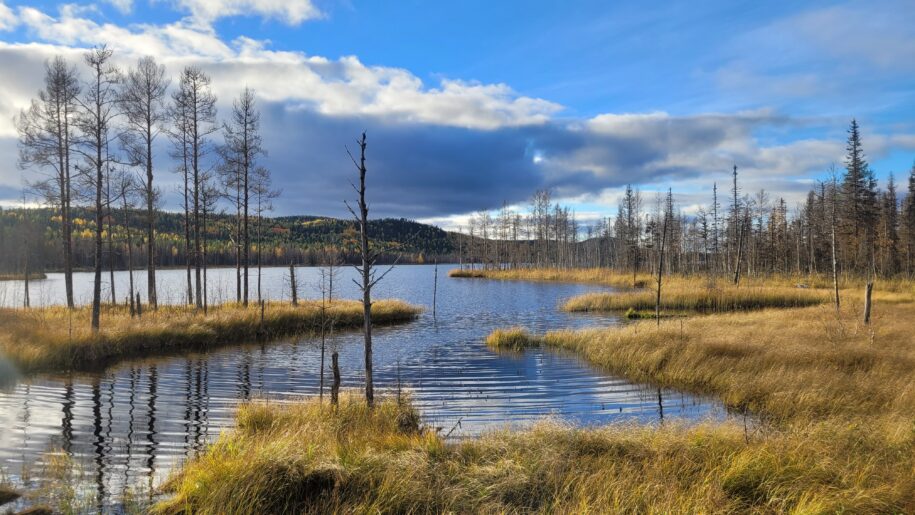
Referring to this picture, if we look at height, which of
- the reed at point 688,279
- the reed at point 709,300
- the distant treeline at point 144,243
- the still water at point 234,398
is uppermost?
the distant treeline at point 144,243

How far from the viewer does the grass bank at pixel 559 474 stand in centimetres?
597

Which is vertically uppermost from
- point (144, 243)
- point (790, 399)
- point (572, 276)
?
point (144, 243)

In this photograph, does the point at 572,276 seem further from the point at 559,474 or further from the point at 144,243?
the point at 144,243

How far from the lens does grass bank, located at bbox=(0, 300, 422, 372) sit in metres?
17.8

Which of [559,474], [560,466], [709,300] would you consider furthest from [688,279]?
[559,474]

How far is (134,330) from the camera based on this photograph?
21734mm

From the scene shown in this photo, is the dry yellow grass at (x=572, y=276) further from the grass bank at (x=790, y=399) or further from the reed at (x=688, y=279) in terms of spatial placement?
the grass bank at (x=790, y=399)

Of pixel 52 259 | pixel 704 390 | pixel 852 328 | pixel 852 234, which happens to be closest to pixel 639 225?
pixel 852 234

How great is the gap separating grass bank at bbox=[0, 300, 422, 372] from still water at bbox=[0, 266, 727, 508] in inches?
61.1

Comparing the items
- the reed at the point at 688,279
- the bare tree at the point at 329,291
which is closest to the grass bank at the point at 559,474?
the bare tree at the point at 329,291

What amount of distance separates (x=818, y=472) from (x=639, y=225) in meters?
84.7

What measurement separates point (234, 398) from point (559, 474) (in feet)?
37.0

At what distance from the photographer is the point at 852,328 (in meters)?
19.8

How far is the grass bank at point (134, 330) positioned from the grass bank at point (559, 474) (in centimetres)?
1419
